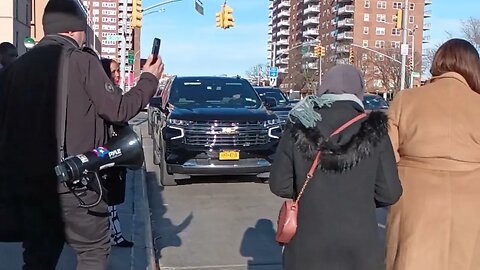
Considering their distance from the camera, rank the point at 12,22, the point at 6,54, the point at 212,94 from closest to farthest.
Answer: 1. the point at 6,54
2. the point at 212,94
3. the point at 12,22

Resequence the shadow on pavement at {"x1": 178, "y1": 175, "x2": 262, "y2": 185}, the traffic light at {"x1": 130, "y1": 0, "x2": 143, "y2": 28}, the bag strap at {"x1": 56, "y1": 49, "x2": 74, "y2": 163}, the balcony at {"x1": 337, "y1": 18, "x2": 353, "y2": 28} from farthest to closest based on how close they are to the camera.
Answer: the balcony at {"x1": 337, "y1": 18, "x2": 353, "y2": 28}, the traffic light at {"x1": 130, "y1": 0, "x2": 143, "y2": 28}, the shadow on pavement at {"x1": 178, "y1": 175, "x2": 262, "y2": 185}, the bag strap at {"x1": 56, "y1": 49, "x2": 74, "y2": 163}


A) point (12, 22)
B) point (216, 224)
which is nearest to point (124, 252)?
point (216, 224)

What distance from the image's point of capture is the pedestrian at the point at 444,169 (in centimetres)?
368

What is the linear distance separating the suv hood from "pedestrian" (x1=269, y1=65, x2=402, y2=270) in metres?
6.60

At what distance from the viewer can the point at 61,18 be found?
130 inches

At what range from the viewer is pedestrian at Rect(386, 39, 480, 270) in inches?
145

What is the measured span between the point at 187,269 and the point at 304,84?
107 m

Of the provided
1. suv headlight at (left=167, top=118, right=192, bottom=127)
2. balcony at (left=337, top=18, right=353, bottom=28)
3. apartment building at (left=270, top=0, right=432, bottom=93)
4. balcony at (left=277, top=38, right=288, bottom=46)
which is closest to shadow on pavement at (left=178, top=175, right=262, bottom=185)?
suv headlight at (left=167, top=118, right=192, bottom=127)

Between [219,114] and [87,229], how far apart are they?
681 centimetres

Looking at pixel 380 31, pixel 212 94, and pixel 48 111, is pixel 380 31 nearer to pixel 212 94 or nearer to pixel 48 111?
pixel 212 94

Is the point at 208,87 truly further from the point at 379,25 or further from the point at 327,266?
the point at 379,25

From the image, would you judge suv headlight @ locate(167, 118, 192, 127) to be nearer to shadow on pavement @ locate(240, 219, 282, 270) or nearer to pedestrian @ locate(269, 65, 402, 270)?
shadow on pavement @ locate(240, 219, 282, 270)

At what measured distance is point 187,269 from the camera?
594 centimetres

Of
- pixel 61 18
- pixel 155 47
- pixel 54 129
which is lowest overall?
pixel 54 129
